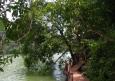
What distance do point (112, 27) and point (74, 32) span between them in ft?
29.5

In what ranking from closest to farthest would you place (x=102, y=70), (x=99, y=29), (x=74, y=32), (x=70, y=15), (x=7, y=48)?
(x=7, y=48), (x=99, y=29), (x=102, y=70), (x=70, y=15), (x=74, y=32)

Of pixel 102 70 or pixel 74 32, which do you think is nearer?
pixel 102 70

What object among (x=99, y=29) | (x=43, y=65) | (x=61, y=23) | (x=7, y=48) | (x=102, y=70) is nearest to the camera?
(x=7, y=48)

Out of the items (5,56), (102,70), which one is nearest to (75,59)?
(102,70)

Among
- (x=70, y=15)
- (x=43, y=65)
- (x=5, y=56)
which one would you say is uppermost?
(x=5, y=56)

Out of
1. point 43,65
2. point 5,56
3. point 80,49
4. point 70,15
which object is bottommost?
point 43,65

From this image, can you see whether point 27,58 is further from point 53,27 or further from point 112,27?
point 112,27

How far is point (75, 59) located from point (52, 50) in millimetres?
1481

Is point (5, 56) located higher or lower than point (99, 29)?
higher

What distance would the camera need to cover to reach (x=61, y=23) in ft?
58.1

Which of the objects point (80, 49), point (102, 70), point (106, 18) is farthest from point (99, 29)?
point (80, 49)

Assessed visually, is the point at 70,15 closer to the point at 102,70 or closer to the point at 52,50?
the point at 52,50

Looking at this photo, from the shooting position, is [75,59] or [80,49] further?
[75,59]

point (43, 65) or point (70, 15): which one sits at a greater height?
point (70, 15)
